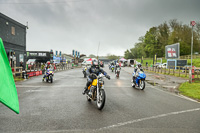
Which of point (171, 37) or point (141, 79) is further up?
point (171, 37)

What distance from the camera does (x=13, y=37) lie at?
2225cm

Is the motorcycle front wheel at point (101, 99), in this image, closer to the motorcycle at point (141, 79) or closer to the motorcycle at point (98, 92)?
the motorcycle at point (98, 92)

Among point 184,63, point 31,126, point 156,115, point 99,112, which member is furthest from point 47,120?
point 184,63

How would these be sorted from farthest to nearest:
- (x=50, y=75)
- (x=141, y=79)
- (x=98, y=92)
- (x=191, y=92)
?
1. (x=50, y=75)
2. (x=141, y=79)
3. (x=191, y=92)
4. (x=98, y=92)

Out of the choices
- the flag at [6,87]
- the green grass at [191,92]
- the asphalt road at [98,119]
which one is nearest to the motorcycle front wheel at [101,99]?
the asphalt road at [98,119]

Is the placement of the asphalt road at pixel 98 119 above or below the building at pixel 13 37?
below

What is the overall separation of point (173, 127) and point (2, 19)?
21.0 metres

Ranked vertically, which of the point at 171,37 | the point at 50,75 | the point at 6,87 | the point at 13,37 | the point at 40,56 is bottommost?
the point at 50,75

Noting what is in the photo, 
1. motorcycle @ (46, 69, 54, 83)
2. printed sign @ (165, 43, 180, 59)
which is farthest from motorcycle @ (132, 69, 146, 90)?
printed sign @ (165, 43, 180, 59)

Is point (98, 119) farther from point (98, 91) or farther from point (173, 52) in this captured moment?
point (173, 52)

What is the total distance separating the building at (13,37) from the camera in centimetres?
1992

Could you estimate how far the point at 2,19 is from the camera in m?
19.4

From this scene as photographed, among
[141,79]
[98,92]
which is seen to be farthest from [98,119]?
[141,79]

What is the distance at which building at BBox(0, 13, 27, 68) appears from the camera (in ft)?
65.4
